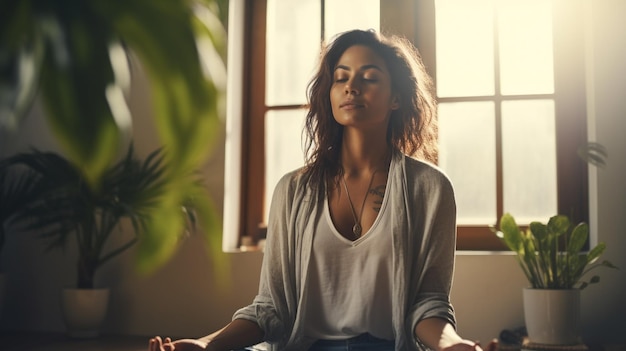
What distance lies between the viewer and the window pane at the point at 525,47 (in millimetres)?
3055

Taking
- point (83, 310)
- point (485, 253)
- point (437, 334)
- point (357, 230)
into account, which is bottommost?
point (83, 310)

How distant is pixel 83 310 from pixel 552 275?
1.79 metres

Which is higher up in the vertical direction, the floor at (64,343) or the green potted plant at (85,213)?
the green potted plant at (85,213)

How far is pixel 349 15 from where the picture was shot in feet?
10.8

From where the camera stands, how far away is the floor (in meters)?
2.78

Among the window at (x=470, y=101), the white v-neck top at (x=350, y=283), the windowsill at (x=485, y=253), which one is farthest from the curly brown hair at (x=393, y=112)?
the windowsill at (x=485, y=253)

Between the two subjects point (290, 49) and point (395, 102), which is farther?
point (290, 49)

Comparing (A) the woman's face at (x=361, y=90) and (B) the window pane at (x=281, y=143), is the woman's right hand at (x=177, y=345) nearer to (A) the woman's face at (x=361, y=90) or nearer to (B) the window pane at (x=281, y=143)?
(A) the woman's face at (x=361, y=90)

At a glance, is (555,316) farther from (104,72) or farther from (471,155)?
(104,72)

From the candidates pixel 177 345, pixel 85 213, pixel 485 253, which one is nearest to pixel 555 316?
pixel 485 253

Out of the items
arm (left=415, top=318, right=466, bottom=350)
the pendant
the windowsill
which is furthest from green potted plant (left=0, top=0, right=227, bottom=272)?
the windowsill

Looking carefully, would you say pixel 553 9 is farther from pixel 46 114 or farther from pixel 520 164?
pixel 46 114

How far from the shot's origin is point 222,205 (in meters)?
3.15

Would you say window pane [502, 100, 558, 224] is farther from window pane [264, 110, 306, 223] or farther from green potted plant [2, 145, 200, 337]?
green potted plant [2, 145, 200, 337]
